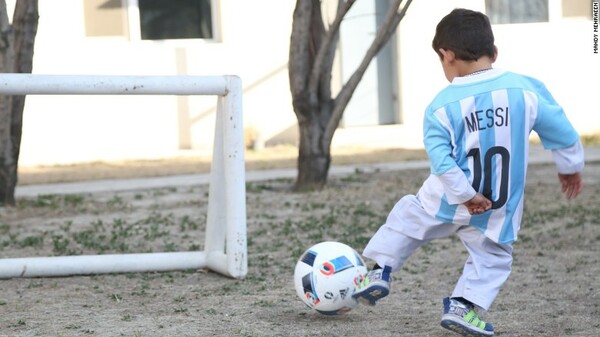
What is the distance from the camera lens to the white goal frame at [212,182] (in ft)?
18.4

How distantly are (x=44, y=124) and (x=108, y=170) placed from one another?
64.3 inches

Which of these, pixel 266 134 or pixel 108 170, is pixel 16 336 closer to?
pixel 108 170

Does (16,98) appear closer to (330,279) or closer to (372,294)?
(330,279)

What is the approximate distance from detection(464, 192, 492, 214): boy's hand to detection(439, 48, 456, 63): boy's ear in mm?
560

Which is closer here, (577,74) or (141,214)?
(141,214)

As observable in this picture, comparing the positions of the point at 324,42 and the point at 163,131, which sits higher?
the point at 324,42

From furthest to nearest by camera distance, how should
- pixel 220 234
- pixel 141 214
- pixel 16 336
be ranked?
1. pixel 141 214
2. pixel 220 234
3. pixel 16 336

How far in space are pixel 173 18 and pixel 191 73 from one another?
2.72 feet

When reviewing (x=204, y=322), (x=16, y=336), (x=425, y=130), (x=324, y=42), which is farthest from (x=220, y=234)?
(x=324, y=42)

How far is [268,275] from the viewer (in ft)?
20.0

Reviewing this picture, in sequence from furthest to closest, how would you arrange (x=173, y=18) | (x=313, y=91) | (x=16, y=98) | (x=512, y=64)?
(x=512, y=64)
(x=173, y=18)
(x=313, y=91)
(x=16, y=98)

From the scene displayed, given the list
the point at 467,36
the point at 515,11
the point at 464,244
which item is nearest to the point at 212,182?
the point at 464,244

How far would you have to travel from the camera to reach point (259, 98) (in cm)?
1414

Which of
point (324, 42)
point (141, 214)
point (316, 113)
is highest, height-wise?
point (324, 42)
